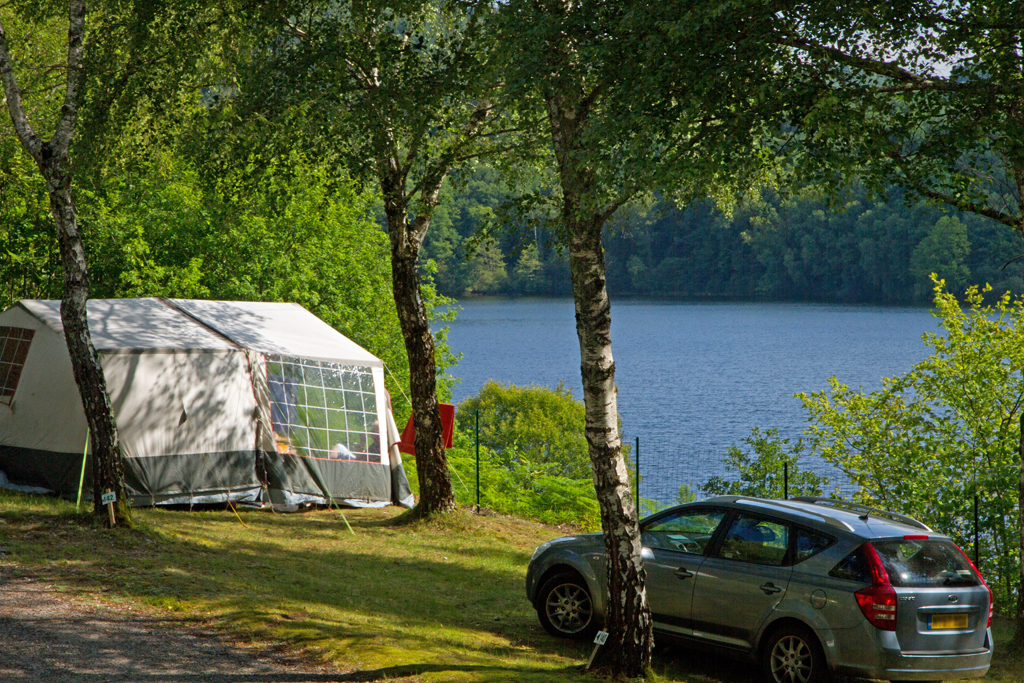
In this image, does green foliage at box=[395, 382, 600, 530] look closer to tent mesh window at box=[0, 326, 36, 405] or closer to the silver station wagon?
tent mesh window at box=[0, 326, 36, 405]

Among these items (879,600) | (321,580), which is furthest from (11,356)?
(879,600)

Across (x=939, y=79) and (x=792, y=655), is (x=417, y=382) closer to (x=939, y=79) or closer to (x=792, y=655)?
(x=792, y=655)

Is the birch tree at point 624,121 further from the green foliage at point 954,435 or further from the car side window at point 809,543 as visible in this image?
the green foliage at point 954,435

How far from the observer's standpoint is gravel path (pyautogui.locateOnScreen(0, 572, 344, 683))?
595cm

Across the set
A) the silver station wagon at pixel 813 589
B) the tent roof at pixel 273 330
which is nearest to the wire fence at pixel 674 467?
the tent roof at pixel 273 330

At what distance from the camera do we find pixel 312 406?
13492 mm

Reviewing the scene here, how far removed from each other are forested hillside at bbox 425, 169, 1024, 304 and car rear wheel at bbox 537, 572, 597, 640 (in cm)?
5300

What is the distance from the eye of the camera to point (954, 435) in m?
14.5

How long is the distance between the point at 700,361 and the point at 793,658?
5551 centimetres

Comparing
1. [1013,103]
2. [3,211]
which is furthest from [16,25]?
[1013,103]

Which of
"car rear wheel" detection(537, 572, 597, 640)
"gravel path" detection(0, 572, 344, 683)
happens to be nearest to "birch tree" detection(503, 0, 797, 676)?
"car rear wheel" detection(537, 572, 597, 640)

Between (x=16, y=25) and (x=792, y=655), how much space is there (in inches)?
722

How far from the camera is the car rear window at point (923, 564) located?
6516 millimetres

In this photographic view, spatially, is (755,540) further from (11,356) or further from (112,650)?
(11,356)
